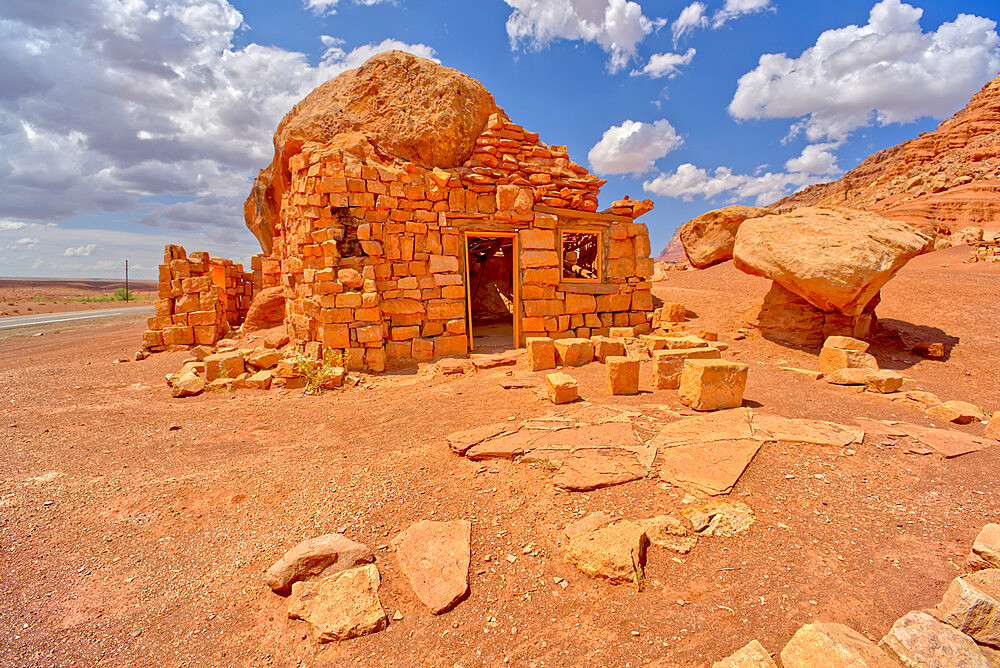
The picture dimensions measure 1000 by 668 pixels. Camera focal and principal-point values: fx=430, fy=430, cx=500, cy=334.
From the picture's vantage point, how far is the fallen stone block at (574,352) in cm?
709

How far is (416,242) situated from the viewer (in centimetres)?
790

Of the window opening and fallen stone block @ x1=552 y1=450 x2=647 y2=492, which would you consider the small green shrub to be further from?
the window opening

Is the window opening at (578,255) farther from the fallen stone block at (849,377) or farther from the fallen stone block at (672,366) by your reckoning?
the fallen stone block at (849,377)

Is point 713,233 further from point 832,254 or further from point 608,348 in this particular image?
point 608,348

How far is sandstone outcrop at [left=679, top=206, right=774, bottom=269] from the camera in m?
13.0

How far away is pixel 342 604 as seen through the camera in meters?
2.47

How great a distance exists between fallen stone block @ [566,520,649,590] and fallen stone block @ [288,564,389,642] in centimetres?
A: 118

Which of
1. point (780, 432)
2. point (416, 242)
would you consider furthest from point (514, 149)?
point (780, 432)

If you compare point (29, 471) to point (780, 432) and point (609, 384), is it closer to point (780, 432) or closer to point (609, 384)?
point (609, 384)

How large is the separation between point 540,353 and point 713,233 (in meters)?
9.91

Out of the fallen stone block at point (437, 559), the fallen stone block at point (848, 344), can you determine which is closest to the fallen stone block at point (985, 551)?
the fallen stone block at point (437, 559)

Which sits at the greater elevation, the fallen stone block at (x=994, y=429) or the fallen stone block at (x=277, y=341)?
the fallen stone block at (x=277, y=341)

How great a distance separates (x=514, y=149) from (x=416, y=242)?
9.67 feet

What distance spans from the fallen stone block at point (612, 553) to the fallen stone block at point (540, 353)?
14.0ft
